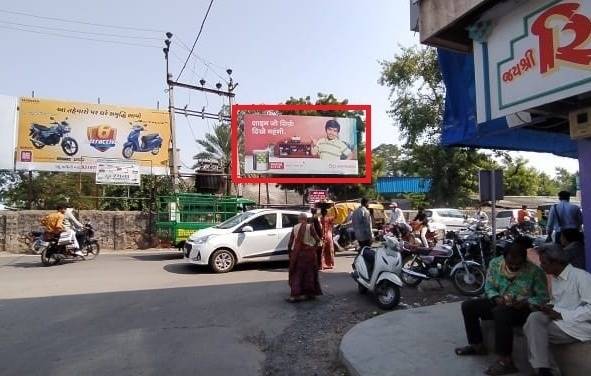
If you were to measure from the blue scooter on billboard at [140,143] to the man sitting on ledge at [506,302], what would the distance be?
19053 millimetres

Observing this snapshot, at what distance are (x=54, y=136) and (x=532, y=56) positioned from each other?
19.8 m

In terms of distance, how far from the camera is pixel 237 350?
18.6ft

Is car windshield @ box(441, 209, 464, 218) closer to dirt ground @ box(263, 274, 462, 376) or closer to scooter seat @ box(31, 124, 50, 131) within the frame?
dirt ground @ box(263, 274, 462, 376)

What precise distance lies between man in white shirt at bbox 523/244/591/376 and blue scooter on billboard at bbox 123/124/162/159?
1979 cm

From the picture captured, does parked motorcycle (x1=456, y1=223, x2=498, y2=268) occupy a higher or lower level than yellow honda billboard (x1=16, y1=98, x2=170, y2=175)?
lower

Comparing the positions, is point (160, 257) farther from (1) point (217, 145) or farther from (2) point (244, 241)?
(1) point (217, 145)

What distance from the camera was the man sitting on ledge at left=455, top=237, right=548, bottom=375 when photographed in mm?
4430

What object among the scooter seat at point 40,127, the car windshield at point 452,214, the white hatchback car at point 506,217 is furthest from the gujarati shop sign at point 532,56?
the white hatchback car at point 506,217

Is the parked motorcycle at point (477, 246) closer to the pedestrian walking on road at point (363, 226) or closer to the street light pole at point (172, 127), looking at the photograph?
the pedestrian walking on road at point (363, 226)

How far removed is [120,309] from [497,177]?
7022mm

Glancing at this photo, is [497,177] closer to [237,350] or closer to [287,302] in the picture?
[287,302]

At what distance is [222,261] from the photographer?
453 inches

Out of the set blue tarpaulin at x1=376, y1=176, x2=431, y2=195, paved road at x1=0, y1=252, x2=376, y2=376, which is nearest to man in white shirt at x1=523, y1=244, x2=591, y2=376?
paved road at x1=0, y1=252, x2=376, y2=376

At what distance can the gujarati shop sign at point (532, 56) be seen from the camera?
15.1ft
